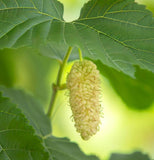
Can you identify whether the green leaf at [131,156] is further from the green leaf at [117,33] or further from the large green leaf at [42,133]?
the green leaf at [117,33]

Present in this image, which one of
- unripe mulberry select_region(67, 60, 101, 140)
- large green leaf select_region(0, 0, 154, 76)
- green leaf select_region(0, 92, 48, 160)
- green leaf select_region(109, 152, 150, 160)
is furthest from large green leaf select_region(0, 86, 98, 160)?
green leaf select_region(109, 152, 150, 160)

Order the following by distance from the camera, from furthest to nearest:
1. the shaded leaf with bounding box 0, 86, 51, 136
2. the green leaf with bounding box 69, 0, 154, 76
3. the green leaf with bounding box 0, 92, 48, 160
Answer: the shaded leaf with bounding box 0, 86, 51, 136 < the green leaf with bounding box 0, 92, 48, 160 < the green leaf with bounding box 69, 0, 154, 76

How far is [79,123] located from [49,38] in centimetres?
29

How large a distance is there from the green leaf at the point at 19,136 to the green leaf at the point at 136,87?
570 millimetres

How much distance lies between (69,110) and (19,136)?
148 centimetres

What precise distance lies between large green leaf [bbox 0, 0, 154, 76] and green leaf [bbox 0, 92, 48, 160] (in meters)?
0.28

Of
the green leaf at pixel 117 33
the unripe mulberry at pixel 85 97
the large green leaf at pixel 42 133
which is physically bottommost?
the large green leaf at pixel 42 133

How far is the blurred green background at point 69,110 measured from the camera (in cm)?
216

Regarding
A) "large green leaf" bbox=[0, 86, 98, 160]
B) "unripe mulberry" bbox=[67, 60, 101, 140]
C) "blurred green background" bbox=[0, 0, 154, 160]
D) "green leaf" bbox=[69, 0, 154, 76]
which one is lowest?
"blurred green background" bbox=[0, 0, 154, 160]

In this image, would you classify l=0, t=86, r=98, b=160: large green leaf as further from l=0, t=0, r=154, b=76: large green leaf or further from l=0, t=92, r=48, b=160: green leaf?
l=0, t=0, r=154, b=76: large green leaf

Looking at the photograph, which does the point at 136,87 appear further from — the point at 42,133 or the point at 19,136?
the point at 19,136

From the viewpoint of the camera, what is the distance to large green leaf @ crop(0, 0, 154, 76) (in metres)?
0.90

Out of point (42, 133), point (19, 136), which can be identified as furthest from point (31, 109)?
point (19, 136)

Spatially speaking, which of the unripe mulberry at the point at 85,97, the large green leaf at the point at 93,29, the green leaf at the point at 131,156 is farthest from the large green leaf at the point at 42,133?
the green leaf at the point at 131,156
